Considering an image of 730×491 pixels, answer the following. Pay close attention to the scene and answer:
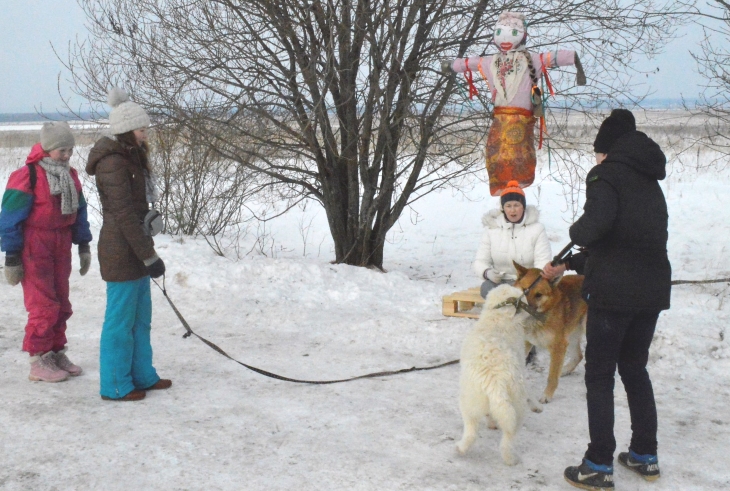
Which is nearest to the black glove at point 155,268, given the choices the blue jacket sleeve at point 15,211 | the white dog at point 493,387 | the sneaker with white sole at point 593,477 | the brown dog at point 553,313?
the blue jacket sleeve at point 15,211

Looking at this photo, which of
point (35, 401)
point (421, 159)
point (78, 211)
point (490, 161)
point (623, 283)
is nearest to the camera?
point (623, 283)

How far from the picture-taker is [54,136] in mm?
4836

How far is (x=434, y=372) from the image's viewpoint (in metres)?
5.30

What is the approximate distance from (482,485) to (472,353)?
751 mm

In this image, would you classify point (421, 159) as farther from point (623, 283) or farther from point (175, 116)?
point (623, 283)

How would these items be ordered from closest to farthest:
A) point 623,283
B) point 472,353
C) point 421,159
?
point 623,283 → point 472,353 → point 421,159

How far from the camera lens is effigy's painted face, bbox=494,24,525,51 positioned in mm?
5910

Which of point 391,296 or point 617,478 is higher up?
point 391,296

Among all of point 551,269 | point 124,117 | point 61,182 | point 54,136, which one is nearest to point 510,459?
point 551,269

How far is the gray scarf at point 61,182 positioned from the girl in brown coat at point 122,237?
21.6 inches

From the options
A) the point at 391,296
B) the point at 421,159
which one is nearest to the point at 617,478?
the point at 391,296

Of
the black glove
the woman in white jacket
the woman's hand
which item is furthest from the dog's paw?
the black glove

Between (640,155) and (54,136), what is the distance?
163 inches

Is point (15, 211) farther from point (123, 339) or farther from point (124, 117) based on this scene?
point (123, 339)
